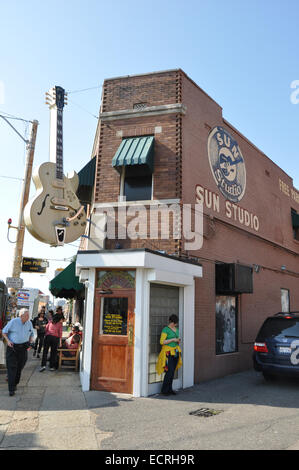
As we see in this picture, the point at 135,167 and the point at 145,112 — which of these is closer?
the point at 135,167

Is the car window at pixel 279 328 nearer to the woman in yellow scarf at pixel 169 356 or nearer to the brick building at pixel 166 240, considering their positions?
the brick building at pixel 166 240

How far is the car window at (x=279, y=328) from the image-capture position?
29.0 ft

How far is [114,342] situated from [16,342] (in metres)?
2.04

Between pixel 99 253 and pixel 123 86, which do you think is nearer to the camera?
pixel 99 253

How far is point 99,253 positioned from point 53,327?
135 inches

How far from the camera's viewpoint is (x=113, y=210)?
991 centimetres

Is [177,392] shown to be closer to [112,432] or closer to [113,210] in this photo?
[112,432]

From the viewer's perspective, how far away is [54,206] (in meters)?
8.71

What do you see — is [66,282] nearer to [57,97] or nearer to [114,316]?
[114,316]

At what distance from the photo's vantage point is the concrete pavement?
16.4 feet

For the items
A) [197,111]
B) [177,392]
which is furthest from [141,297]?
[197,111]

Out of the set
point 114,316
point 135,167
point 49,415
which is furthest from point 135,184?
point 49,415

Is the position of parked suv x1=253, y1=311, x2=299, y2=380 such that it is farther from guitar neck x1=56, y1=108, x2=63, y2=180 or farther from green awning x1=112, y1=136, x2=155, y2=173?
guitar neck x1=56, y1=108, x2=63, y2=180

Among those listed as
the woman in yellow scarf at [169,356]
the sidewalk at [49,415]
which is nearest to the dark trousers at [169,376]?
the woman in yellow scarf at [169,356]
